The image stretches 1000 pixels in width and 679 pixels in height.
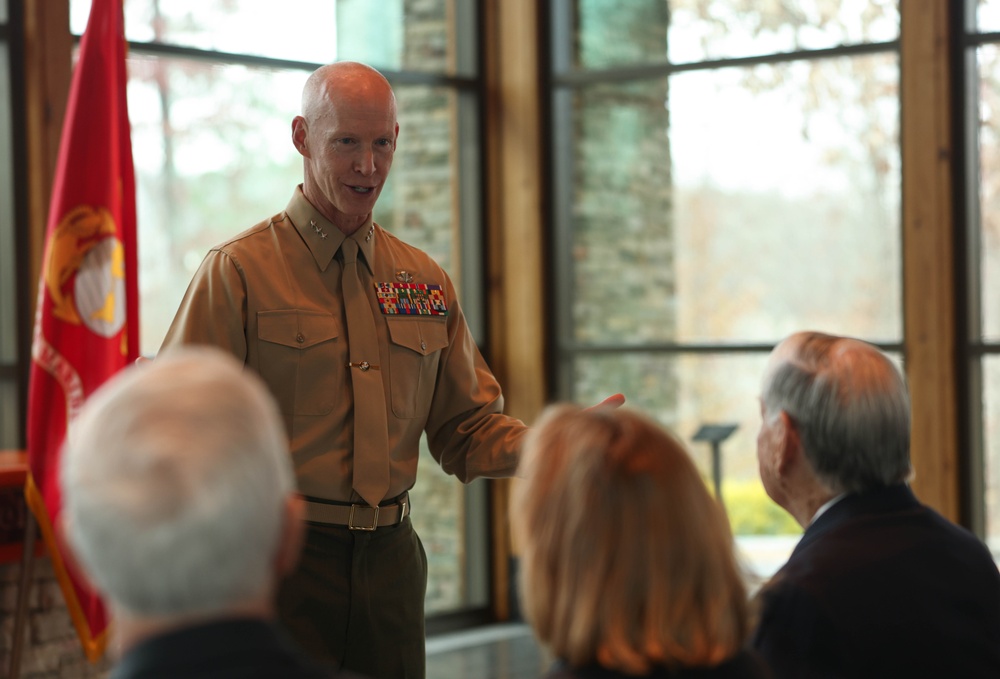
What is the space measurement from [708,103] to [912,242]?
4.06ft

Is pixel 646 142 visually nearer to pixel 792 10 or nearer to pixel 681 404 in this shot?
pixel 792 10

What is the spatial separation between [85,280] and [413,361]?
1617 millimetres

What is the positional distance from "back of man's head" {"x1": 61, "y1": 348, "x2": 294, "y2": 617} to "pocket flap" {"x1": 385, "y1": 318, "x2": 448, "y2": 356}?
1522 mm

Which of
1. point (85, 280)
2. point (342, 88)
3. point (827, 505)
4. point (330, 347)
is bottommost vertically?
point (827, 505)

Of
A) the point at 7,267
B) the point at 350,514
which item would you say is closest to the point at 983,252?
the point at 350,514

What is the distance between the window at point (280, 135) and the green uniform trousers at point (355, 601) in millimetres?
2712

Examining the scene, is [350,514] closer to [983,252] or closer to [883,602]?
[883,602]

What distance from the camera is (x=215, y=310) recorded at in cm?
237

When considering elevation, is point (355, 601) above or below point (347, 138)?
below

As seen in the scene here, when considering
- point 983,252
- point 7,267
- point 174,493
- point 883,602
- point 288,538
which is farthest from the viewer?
point 983,252

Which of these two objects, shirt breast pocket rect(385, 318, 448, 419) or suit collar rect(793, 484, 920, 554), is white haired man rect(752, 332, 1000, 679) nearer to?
suit collar rect(793, 484, 920, 554)

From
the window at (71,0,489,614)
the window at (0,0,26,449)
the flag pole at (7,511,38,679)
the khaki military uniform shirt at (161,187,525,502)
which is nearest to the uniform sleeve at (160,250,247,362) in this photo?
the khaki military uniform shirt at (161,187,525,502)

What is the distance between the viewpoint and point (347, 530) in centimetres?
244

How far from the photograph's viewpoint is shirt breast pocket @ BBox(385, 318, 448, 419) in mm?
2582
